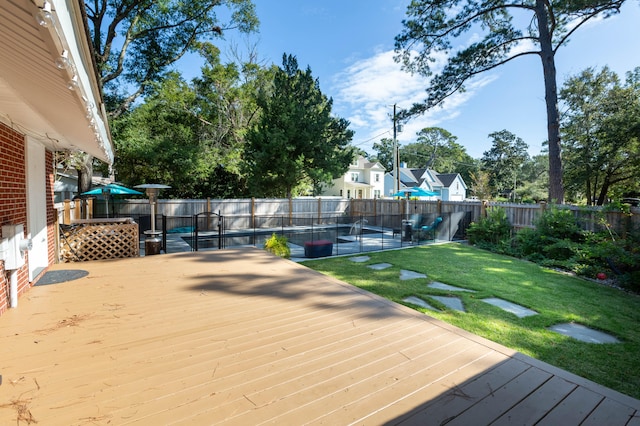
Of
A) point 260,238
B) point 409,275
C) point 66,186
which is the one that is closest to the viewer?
point 409,275

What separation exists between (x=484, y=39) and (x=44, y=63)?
13.3 meters

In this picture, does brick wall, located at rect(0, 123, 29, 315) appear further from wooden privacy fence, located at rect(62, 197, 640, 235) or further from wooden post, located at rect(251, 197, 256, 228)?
wooden post, located at rect(251, 197, 256, 228)

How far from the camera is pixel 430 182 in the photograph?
3434 centimetres

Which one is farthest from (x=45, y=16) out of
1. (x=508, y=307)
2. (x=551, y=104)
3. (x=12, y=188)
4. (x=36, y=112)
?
(x=551, y=104)

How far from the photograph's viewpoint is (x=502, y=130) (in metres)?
42.0

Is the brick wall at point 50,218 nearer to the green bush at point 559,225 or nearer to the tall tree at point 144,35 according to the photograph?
the tall tree at point 144,35

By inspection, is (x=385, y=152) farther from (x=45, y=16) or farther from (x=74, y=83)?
(x=45, y=16)

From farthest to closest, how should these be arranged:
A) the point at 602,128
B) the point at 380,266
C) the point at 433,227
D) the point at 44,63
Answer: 1. the point at 602,128
2. the point at 433,227
3. the point at 380,266
4. the point at 44,63

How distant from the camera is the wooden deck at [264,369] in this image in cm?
172

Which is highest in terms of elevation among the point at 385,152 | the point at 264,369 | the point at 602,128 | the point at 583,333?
the point at 385,152

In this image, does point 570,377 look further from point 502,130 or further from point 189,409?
point 502,130

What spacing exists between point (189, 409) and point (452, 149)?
55652mm

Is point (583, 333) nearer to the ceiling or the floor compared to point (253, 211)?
nearer to the floor

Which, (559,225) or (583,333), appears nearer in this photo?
(583,333)
